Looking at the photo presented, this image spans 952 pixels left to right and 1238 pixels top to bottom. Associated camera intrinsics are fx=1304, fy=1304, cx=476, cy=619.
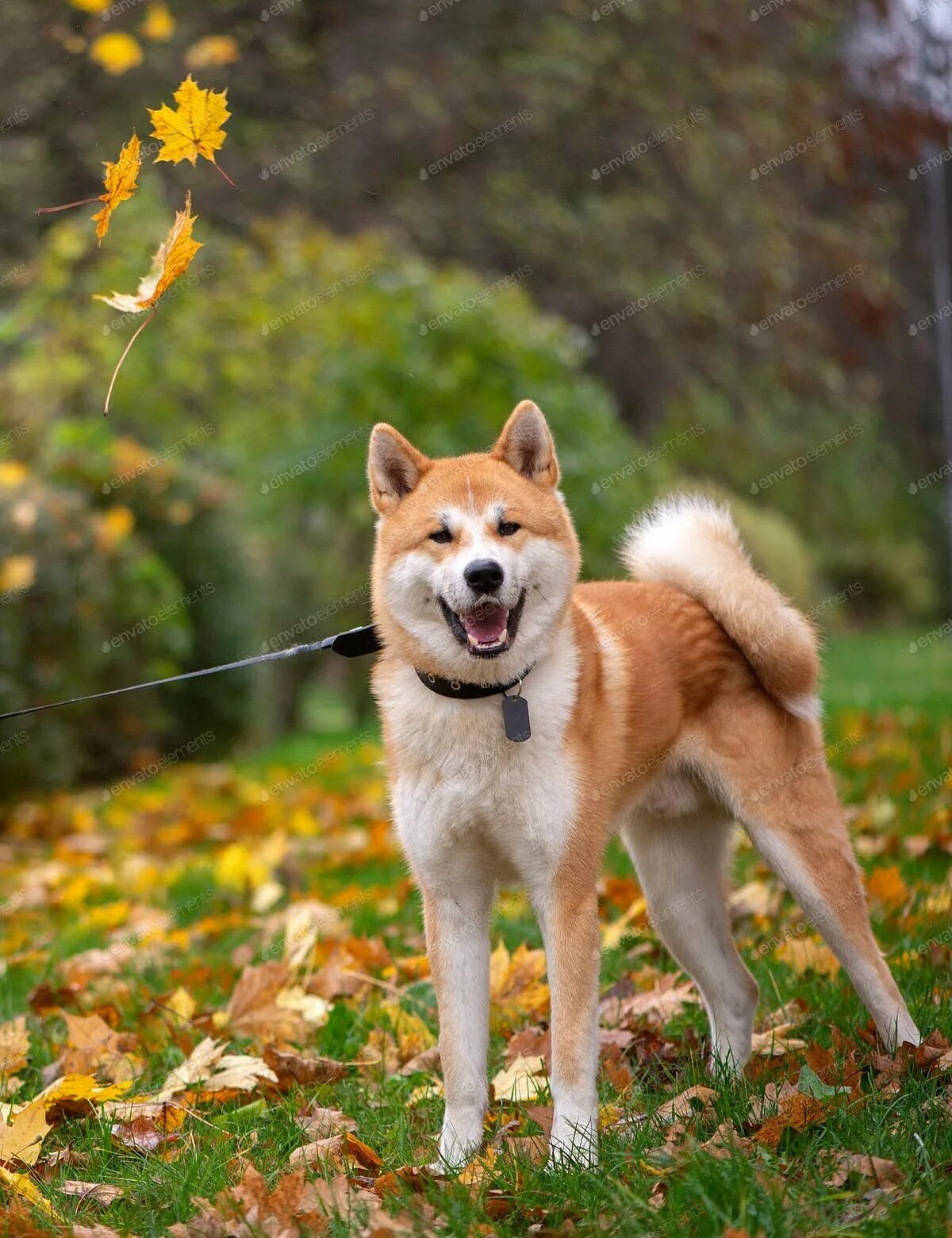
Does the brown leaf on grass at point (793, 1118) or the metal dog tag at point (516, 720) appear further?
the metal dog tag at point (516, 720)

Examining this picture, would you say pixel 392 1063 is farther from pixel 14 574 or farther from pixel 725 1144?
pixel 14 574

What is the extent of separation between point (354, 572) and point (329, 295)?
253cm

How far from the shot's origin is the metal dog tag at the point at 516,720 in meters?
2.87

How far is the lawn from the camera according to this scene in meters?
2.35

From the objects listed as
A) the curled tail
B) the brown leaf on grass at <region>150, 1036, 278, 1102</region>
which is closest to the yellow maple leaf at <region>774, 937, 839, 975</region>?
the curled tail

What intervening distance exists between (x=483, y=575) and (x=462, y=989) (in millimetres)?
947

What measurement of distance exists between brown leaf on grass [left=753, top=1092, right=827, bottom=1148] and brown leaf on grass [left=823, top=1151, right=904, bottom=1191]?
130mm

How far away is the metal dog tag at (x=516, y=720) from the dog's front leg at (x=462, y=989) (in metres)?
0.36

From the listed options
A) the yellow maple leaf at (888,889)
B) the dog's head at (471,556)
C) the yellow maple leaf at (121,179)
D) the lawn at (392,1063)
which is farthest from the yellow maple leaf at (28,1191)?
the yellow maple leaf at (888,889)

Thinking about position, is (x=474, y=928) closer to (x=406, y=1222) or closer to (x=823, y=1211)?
(x=406, y=1222)

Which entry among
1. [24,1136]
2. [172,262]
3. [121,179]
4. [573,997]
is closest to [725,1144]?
[573,997]

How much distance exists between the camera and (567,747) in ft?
9.63

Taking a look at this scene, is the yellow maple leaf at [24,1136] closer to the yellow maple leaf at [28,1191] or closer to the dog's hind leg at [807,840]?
the yellow maple leaf at [28,1191]

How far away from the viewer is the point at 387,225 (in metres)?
13.5
